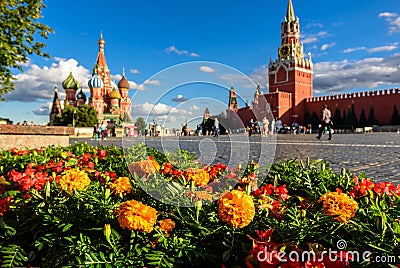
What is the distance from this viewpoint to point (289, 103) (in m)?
55.5

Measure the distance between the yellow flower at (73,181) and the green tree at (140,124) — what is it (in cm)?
45

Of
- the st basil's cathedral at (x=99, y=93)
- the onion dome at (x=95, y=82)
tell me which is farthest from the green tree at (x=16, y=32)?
the onion dome at (x=95, y=82)

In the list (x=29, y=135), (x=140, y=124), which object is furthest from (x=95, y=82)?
(x=140, y=124)

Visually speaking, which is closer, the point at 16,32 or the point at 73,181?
the point at 73,181

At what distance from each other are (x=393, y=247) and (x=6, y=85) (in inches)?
466

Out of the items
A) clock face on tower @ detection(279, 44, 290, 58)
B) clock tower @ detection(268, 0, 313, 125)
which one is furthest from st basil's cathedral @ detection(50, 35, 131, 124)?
clock face on tower @ detection(279, 44, 290, 58)

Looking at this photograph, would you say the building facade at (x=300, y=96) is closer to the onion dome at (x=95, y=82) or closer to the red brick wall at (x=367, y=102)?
the red brick wall at (x=367, y=102)

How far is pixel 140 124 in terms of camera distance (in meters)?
1.92

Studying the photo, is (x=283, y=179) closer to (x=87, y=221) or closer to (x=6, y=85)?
(x=87, y=221)

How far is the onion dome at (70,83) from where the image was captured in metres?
57.9

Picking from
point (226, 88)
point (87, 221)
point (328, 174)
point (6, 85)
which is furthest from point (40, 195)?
point (6, 85)

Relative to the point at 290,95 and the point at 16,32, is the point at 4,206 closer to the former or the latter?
the point at 16,32

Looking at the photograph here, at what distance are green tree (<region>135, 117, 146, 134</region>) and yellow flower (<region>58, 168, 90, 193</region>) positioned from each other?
0.45m

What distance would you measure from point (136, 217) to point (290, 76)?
60565 mm
